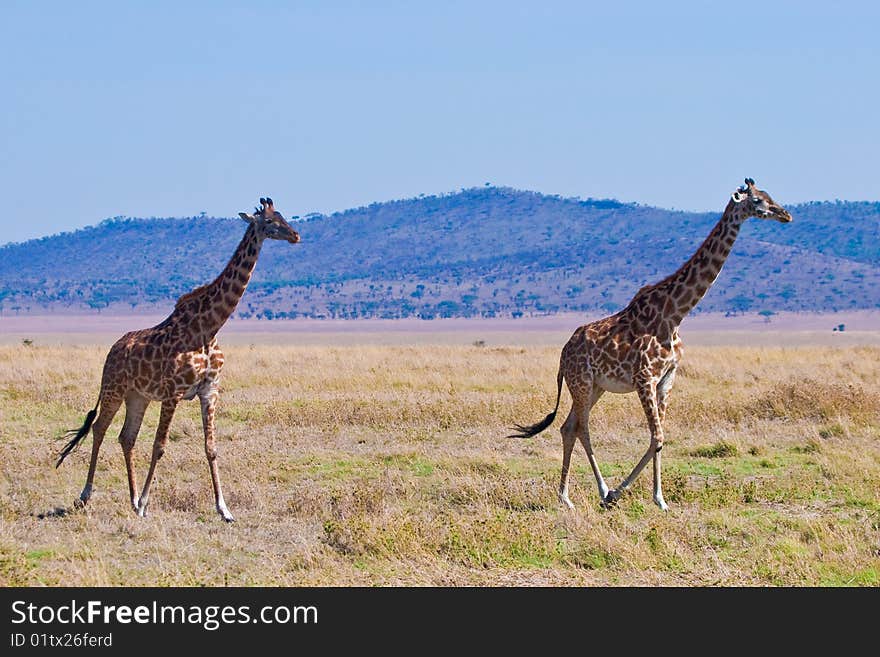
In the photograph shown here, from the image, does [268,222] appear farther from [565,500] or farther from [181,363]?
[565,500]

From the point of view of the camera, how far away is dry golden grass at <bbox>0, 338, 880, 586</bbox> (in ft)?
30.4

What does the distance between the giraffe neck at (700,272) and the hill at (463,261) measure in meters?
96.0

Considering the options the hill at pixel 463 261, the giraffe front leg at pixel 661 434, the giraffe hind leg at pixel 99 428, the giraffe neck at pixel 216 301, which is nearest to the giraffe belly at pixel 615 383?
the giraffe front leg at pixel 661 434

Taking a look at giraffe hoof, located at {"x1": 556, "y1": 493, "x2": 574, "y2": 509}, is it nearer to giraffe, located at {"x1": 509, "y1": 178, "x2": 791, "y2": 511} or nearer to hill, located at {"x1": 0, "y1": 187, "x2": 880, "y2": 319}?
giraffe, located at {"x1": 509, "y1": 178, "x2": 791, "y2": 511}

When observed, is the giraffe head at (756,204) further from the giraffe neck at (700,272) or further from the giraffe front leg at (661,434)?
the giraffe front leg at (661,434)

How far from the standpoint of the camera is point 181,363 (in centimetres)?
1137

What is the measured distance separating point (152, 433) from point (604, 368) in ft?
25.1

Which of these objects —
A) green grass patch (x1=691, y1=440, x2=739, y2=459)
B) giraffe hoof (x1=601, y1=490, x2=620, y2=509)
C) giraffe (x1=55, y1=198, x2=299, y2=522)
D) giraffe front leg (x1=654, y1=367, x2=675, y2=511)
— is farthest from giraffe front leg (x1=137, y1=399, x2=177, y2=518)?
green grass patch (x1=691, y1=440, x2=739, y2=459)

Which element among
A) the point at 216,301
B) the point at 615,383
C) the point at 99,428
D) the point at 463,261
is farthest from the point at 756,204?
the point at 463,261

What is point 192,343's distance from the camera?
11523 millimetres

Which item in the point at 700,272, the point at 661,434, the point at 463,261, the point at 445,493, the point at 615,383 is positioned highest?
the point at 463,261

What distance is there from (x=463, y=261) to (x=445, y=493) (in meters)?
132
